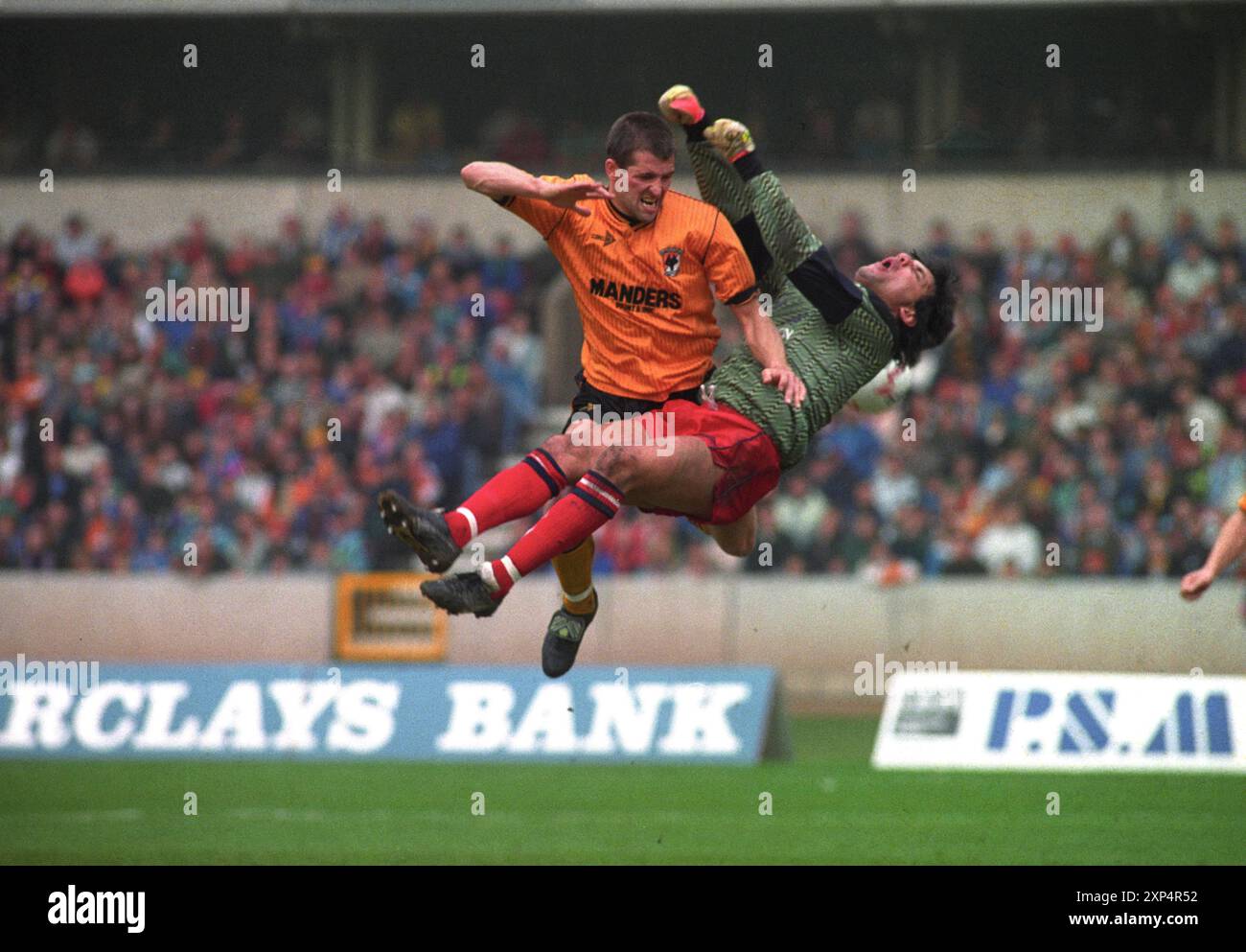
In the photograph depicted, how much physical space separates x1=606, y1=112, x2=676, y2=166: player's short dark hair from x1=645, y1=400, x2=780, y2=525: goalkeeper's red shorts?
1.16m

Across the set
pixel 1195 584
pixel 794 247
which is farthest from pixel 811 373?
pixel 1195 584

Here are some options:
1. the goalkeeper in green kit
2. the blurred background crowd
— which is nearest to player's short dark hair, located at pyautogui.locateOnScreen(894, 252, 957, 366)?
the goalkeeper in green kit

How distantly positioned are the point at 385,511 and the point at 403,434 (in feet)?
45.1

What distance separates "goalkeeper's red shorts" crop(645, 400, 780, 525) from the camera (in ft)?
28.5

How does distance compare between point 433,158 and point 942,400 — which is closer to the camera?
point 942,400

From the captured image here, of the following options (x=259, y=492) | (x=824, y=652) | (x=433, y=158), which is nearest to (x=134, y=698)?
(x=259, y=492)

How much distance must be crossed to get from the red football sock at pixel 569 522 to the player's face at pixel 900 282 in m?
1.70

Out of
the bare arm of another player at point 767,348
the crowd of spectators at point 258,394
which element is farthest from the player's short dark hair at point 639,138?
the crowd of spectators at point 258,394

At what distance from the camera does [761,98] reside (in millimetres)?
24641

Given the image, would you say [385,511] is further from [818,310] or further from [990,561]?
[990,561]

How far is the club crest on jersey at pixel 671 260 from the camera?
874 cm

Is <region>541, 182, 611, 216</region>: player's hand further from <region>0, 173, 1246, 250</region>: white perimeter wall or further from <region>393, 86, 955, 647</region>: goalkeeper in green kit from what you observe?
<region>0, 173, 1246, 250</region>: white perimeter wall

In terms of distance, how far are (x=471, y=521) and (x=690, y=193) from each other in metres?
13.9

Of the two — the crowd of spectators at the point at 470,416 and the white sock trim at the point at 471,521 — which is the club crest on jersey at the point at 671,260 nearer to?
the white sock trim at the point at 471,521
